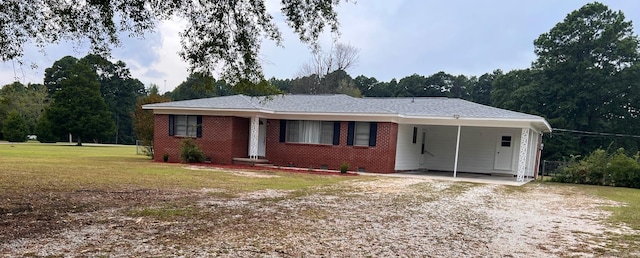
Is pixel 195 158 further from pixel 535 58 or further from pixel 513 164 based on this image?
pixel 535 58

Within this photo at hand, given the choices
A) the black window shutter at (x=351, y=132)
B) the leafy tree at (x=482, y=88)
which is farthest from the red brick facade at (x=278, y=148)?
the leafy tree at (x=482, y=88)

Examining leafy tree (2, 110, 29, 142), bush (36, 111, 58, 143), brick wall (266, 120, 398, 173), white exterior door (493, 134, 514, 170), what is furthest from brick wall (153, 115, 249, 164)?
leafy tree (2, 110, 29, 142)

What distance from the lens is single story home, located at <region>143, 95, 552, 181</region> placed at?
17156 millimetres

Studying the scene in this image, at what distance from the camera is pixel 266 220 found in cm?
630

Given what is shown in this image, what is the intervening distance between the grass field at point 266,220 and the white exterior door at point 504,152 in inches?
326

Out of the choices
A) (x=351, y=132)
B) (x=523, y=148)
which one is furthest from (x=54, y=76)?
(x=523, y=148)

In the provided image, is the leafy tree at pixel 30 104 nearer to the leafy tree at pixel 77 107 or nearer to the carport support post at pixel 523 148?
the leafy tree at pixel 77 107

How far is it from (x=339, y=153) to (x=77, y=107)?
33860mm

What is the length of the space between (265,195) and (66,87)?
1568 inches

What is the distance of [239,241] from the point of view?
4.94 meters

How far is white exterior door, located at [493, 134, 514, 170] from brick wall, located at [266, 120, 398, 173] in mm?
5335

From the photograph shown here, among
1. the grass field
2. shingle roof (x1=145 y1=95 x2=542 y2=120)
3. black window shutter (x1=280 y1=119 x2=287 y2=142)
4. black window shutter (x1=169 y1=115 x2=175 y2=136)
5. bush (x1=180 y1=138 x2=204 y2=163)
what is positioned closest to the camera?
the grass field

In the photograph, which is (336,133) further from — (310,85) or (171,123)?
(310,85)

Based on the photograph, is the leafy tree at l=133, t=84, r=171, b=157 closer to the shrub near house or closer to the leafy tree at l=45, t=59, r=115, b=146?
the shrub near house
